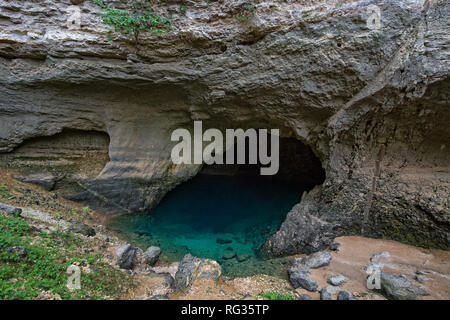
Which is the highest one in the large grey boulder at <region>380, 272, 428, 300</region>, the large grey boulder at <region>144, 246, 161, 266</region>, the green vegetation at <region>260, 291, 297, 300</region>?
the large grey boulder at <region>380, 272, 428, 300</region>

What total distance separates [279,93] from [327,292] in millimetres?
4095

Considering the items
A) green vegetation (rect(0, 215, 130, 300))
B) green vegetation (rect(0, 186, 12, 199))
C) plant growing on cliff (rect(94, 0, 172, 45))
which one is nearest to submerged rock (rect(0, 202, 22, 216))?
green vegetation (rect(0, 215, 130, 300))

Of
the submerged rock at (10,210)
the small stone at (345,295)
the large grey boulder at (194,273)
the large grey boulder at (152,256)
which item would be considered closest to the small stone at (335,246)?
the small stone at (345,295)

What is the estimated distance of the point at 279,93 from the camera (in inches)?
202

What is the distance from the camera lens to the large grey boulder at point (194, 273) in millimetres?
3129

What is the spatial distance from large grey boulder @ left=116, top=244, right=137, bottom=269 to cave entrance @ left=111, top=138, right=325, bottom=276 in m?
0.96

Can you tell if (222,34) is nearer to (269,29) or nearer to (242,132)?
(269,29)

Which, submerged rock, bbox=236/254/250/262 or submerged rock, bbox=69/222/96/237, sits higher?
submerged rock, bbox=69/222/96/237

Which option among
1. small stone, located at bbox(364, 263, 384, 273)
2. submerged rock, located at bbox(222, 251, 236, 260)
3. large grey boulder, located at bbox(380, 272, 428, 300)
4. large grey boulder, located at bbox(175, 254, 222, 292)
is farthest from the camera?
submerged rock, located at bbox(222, 251, 236, 260)

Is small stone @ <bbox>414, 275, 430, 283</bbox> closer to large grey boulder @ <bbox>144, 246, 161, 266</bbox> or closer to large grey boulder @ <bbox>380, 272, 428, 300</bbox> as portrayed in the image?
large grey boulder @ <bbox>380, 272, 428, 300</bbox>

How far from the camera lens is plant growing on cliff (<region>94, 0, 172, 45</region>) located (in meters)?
4.48

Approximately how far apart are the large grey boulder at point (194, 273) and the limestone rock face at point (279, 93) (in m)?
2.23

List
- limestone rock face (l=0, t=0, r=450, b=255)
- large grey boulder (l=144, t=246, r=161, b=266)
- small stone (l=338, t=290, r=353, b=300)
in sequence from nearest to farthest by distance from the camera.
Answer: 1. small stone (l=338, t=290, r=353, b=300)
2. limestone rock face (l=0, t=0, r=450, b=255)
3. large grey boulder (l=144, t=246, r=161, b=266)
